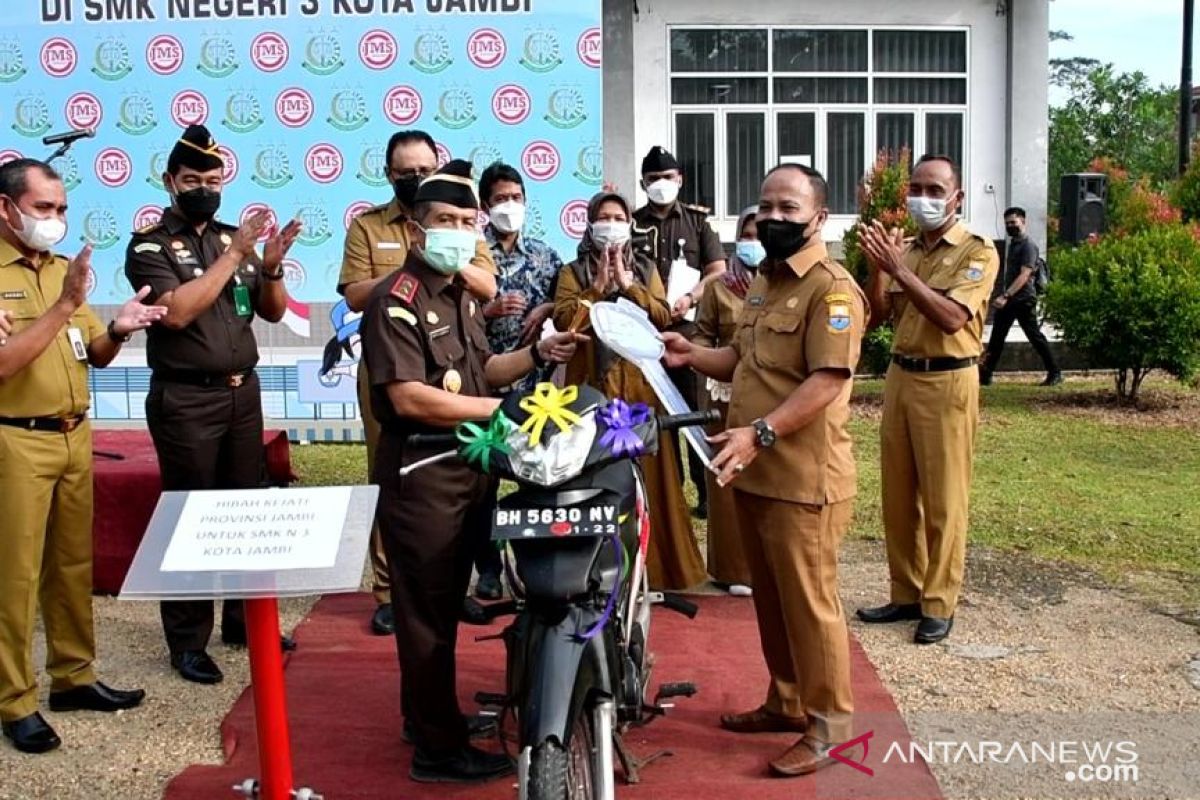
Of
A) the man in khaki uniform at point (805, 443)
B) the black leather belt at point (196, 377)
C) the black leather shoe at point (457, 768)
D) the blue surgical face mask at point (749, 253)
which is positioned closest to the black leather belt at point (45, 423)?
the black leather belt at point (196, 377)

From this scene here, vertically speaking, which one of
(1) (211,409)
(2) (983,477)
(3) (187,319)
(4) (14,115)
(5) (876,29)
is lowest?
(2) (983,477)

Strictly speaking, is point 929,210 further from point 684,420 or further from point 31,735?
point 31,735

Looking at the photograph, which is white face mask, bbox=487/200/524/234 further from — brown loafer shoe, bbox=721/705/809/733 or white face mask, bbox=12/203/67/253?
brown loafer shoe, bbox=721/705/809/733

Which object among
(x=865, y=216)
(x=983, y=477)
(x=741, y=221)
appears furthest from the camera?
(x=865, y=216)

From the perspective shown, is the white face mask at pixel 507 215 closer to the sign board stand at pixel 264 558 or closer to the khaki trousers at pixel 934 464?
the khaki trousers at pixel 934 464

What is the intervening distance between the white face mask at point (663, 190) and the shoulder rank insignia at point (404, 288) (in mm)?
2706

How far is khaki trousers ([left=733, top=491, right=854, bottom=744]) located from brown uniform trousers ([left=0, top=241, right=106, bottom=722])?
7.26 feet

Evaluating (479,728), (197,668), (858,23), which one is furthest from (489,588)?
(858,23)

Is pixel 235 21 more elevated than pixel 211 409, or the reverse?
pixel 235 21

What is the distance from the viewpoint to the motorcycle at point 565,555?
9.31ft

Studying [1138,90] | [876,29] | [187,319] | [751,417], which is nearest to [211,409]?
[187,319]

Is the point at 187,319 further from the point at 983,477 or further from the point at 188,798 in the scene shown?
the point at 983,477

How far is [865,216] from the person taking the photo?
40.3 feet

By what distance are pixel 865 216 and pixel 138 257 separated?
9182 millimetres
